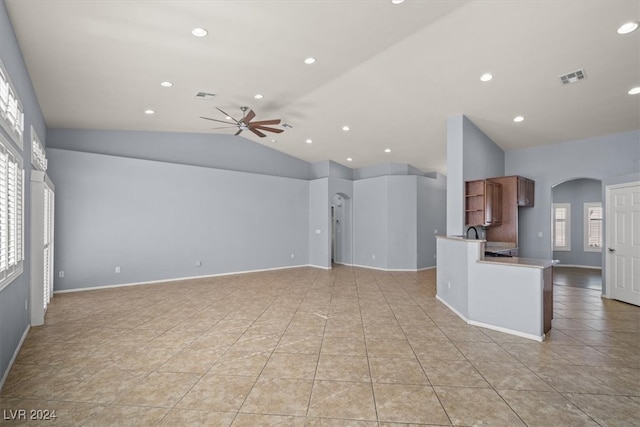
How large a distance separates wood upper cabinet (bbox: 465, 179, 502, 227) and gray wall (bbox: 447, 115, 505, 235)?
0.19 m

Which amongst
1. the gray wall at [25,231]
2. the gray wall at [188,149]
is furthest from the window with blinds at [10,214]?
the gray wall at [188,149]

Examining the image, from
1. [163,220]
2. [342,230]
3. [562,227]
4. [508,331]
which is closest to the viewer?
[508,331]

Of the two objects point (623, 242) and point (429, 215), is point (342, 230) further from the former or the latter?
point (623, 242)

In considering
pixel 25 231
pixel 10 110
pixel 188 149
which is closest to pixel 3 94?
pixel 10 110

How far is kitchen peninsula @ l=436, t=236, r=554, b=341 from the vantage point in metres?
3.64

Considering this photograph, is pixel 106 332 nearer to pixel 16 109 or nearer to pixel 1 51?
pixel 16 109

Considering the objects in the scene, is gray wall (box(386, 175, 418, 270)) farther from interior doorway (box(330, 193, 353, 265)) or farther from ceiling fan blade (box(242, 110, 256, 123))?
ceiling fan blade (box(242, 110, 256, 123))

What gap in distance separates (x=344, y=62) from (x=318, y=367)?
3963 millimetres

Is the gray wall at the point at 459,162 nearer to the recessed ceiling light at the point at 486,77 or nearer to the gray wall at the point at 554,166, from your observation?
the recessed ceiling light at the point at 486,77

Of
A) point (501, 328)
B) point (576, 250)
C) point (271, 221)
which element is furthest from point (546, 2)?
point (576, 250)

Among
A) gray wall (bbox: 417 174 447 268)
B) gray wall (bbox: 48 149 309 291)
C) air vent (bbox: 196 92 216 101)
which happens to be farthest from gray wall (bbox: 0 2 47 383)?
gray wall (bbox: 417 174 447 268)

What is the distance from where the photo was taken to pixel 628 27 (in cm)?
333

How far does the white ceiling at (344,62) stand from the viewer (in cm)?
319

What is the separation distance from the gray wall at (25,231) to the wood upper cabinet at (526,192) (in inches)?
297
